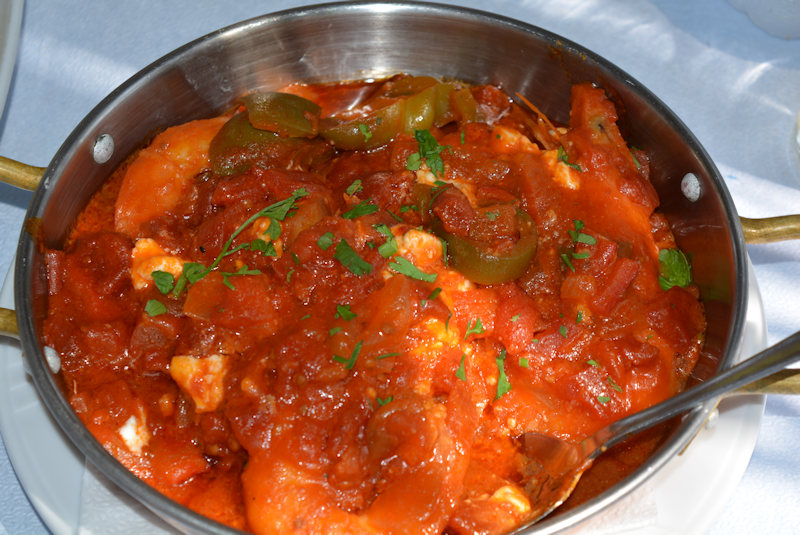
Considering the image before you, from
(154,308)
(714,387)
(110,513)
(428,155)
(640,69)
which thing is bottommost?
(110,513)

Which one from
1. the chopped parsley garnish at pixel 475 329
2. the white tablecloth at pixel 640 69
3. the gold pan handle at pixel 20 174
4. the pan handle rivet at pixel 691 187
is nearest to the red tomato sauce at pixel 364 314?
the chopped parsley garnish at pixel 475 329

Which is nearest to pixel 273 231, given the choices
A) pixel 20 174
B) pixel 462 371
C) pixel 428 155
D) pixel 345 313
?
pixel 345 313

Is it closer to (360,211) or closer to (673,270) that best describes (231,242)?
(360,211)

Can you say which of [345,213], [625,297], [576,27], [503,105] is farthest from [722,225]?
[576,27]

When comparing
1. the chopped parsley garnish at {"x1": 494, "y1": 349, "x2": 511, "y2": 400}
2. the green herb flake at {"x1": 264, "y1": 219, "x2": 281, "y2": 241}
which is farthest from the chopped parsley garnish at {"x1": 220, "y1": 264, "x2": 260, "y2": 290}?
the chopped parsley garnish at {"x1": 494, "y1": 349, "x2": 511, "y2": 400}

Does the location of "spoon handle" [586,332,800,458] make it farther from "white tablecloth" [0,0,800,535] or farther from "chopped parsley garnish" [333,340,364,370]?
"white tablecloth" [0,0,800,535]

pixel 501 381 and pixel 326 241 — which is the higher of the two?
pixel 326 241

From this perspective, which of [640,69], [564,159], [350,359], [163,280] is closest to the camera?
[350,359]

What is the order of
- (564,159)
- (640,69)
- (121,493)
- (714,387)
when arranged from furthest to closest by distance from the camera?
(640,69), (564,159), (121,493), (714,387)
